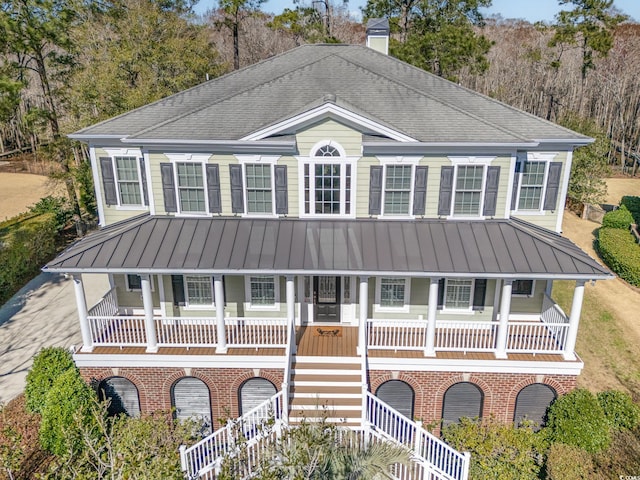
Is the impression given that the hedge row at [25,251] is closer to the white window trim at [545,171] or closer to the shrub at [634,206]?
the white window trim at [545,171]

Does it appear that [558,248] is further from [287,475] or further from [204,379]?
[204,379]

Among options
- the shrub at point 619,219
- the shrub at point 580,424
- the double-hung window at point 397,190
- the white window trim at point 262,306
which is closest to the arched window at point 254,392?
the white window trim at point 262,306

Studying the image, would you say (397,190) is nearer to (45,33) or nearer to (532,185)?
(532,185)

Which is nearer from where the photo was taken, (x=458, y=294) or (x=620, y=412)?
(x=620, y=412)

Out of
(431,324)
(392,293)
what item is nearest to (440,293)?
(392,293)

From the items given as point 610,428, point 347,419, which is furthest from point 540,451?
point 347,419

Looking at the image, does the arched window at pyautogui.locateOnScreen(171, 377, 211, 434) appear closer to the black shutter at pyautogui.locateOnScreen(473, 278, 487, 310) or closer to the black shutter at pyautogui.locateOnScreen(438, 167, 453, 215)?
the black shutter at pyautogui.locateOnScreen(473, 278, 487, 310)
